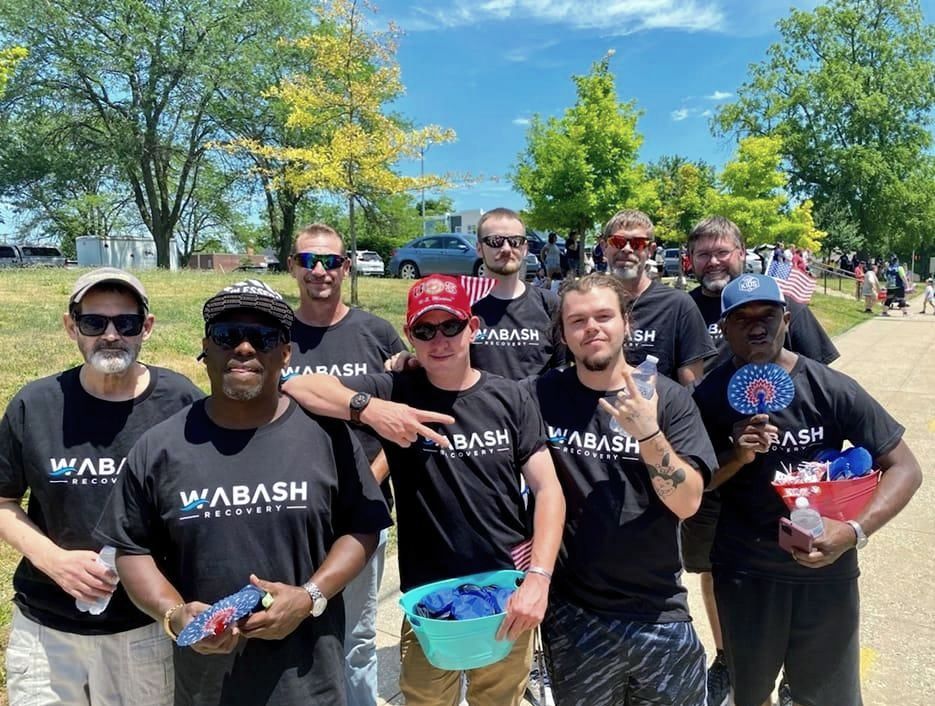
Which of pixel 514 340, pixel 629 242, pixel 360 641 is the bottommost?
pixel 360 641

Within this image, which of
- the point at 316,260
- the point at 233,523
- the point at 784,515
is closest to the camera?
the point at 233,523

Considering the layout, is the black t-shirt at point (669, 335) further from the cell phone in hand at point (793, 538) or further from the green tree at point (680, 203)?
the green tree at point (680, 203)

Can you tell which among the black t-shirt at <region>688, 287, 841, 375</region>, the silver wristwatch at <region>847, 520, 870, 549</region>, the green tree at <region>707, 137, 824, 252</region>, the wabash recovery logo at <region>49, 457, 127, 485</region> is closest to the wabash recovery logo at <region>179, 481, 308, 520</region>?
the wabash recovery logo at <region>49, 457, 127, 485</region>

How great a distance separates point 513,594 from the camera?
2029 millimetres

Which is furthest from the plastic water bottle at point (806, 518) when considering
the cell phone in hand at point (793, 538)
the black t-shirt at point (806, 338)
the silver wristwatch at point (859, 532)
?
the black t-shirt at point (806, 338)

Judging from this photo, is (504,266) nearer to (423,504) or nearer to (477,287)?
(477,287)

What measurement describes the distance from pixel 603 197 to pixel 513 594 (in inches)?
867

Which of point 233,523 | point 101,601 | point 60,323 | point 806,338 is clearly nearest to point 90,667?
point 101,601

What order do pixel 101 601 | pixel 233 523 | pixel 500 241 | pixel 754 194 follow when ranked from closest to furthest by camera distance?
pixel 233 523, pixel 101 601, pixel 500 241, pixel 754 194

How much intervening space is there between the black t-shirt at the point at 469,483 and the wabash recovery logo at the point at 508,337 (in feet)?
3.25

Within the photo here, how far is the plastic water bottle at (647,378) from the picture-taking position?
220cm

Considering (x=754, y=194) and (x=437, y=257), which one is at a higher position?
(x=754, y=194)

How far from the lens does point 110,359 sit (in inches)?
85.7

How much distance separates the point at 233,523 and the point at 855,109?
51.1m
